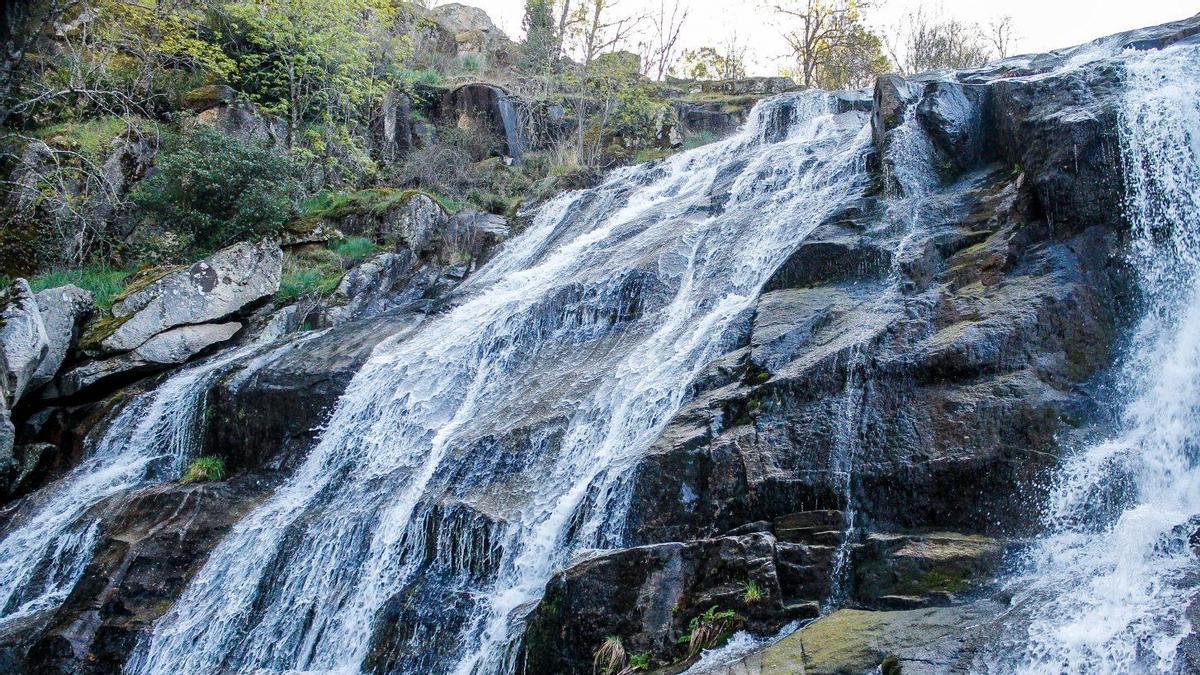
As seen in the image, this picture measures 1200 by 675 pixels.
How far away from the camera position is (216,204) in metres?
15.9

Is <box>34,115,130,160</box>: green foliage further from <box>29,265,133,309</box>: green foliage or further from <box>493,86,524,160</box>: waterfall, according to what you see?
<box>493,86,524,160</box>: waterfall

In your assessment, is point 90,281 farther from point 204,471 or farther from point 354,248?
point 204,471

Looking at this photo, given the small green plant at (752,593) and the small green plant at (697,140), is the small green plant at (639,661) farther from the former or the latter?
the small green plant at (697,140)

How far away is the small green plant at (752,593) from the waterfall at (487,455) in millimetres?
1581

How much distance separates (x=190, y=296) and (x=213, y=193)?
3.51 meters

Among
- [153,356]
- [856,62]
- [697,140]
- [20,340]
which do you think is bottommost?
[153,356]

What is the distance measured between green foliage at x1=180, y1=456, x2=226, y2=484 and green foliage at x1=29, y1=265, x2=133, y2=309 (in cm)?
480

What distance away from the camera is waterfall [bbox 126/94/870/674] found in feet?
24.3

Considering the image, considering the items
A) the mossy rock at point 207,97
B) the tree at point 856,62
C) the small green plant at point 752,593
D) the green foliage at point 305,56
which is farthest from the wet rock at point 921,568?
the tree at point 856,62

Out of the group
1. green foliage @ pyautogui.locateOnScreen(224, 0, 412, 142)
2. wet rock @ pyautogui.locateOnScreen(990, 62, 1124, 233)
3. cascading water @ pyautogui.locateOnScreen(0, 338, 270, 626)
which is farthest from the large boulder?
wet rock @ pyautogui.locateOnScreen(990, 62, 1124, 233)

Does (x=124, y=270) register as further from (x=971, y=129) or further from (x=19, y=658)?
(x=971, y=129)

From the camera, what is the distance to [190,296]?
1329 centimetres

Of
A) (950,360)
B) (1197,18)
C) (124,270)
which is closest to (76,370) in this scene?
(124,270)

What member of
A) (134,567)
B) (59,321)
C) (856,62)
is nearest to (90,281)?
(59,321)
